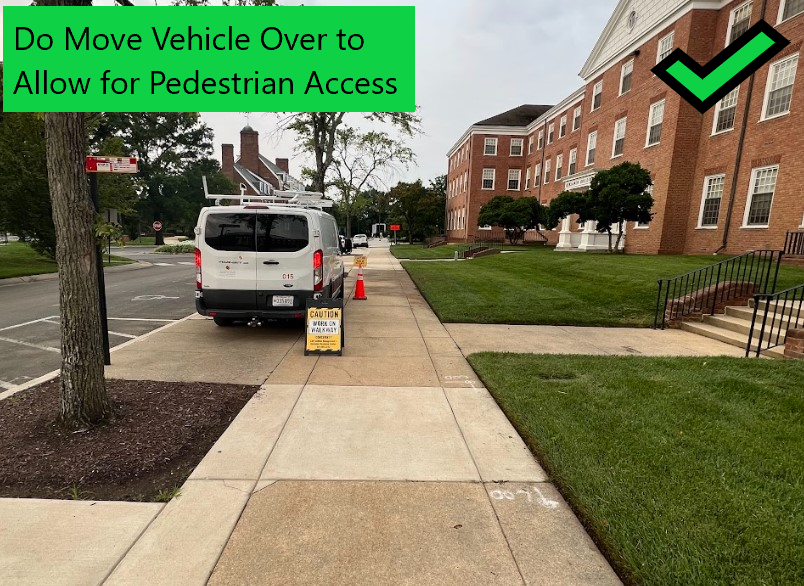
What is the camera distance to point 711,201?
18359mm

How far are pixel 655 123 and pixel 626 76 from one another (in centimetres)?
471

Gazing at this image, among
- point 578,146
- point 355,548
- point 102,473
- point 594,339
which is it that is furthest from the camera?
point 578,146

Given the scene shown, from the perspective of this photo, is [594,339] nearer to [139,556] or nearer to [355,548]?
[355,548]

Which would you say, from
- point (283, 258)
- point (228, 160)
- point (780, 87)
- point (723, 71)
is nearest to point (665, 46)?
point (780, 87)

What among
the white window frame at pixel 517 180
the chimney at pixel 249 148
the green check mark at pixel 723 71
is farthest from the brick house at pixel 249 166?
the green check mark at pixel 723 71

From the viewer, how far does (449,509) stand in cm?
278

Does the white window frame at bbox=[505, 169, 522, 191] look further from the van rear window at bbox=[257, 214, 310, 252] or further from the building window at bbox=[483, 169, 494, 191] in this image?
the van rear window at bbox=[257, 214, 310, 252]

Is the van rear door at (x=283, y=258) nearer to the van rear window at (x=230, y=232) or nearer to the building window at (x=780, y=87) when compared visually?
the van rear window at (x=230, y=232)

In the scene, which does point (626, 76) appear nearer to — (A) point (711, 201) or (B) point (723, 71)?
(A) point (711, 201)

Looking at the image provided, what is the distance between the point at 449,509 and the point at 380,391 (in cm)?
218

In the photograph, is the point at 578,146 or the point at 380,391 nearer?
the point at 380,391

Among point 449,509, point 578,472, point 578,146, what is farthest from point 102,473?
point 578,146

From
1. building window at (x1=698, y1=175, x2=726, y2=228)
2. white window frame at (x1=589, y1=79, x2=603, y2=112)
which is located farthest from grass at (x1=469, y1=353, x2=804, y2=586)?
white window frame at (x1=589, y1=79, x2=603, y2=112)

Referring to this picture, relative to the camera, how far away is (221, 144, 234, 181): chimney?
64312 millimetres
